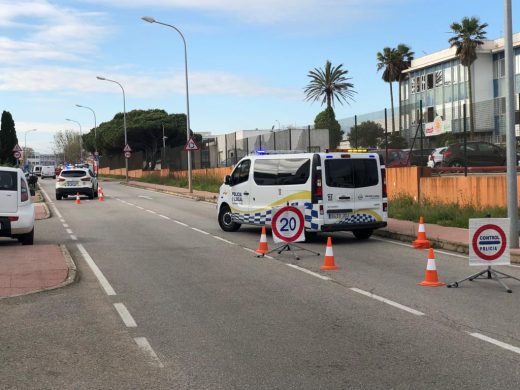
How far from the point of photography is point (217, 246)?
1402 cm

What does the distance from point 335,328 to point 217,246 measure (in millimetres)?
7514

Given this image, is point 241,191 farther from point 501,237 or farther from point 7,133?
point 7,133

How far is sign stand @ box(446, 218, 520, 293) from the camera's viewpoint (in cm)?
906

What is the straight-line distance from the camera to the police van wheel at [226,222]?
17.1 meters

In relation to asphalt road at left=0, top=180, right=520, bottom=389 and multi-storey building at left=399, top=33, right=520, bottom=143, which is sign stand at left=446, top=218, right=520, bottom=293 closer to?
asphalt road at left=0, top=180, right=520, bottom=389

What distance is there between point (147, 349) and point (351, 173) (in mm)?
9216

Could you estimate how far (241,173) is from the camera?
53.8 ft

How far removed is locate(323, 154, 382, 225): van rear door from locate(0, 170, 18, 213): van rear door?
23.0ft

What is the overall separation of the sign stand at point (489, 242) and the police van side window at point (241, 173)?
7.89m

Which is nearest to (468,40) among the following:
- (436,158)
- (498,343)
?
(436,158)

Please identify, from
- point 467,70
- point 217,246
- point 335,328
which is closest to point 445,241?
point 217,246

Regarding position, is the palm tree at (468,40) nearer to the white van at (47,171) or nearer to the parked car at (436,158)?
the parked car at (436,158)

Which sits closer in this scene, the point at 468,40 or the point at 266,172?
the point at 266,172

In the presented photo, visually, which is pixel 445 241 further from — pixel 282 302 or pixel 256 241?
pixel 282 302
